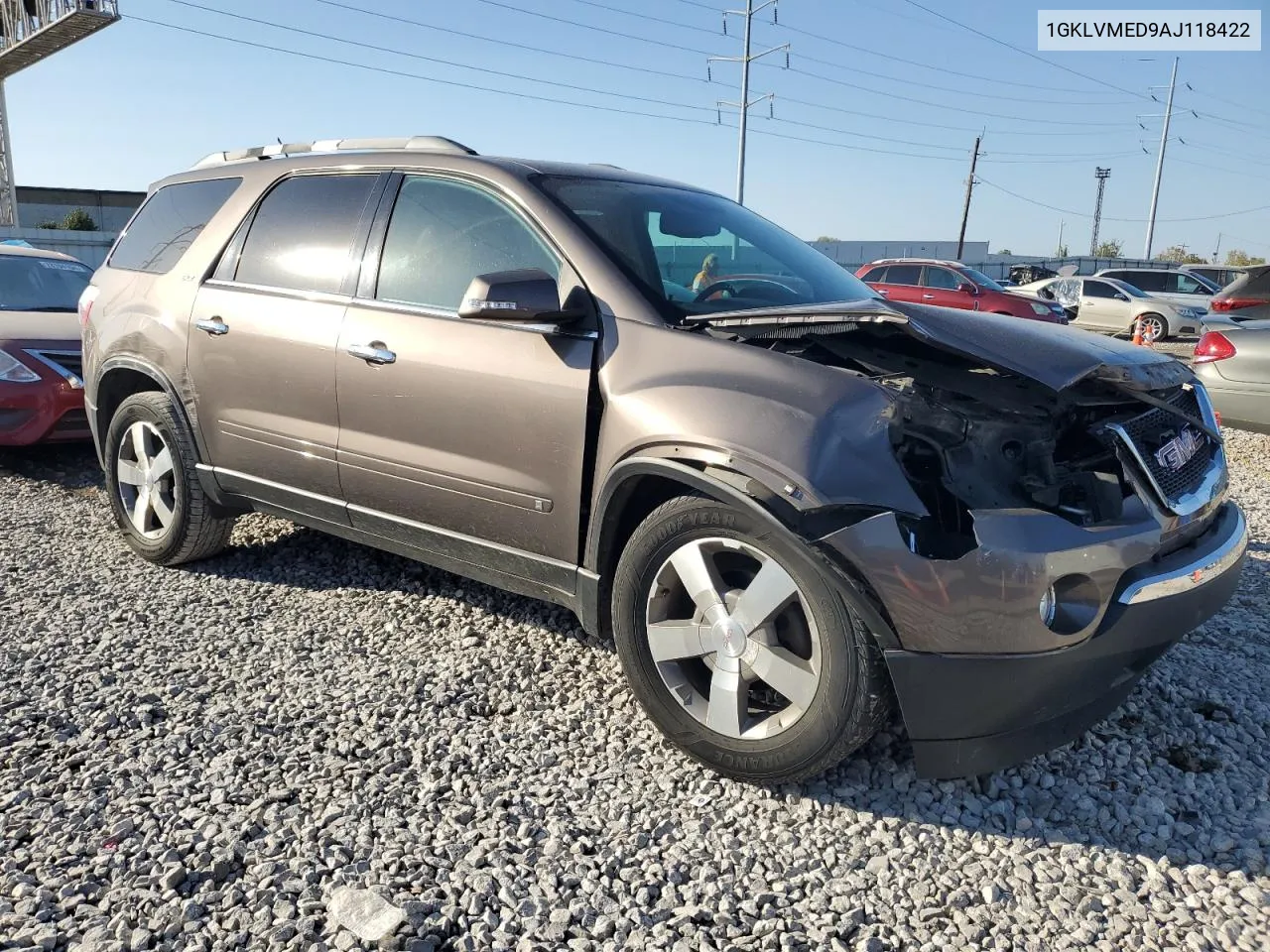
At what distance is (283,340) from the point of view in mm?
3840

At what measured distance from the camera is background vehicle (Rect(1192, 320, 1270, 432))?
22.9 feet

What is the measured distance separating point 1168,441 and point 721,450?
1.44m

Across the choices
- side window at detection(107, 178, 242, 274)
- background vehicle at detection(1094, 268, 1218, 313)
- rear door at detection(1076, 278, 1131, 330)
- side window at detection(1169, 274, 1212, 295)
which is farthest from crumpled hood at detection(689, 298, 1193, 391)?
side window at detection(1169, 274, 1212, 295)

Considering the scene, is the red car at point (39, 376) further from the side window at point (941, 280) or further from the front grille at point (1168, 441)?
the side window at point (941, 280)

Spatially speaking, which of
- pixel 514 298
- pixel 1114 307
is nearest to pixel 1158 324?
pixel 1114 307

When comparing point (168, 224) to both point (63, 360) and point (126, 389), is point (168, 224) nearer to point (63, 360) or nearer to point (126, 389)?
point (126, 389)

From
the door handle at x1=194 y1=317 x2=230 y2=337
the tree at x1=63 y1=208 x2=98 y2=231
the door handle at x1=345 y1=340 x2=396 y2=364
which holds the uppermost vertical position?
the door handle at x1=345 y1=340 x2=396 y2=364

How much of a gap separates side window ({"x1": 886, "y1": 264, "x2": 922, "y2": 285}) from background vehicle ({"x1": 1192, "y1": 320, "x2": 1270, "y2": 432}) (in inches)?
467

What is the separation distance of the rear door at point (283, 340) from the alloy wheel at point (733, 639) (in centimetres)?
162

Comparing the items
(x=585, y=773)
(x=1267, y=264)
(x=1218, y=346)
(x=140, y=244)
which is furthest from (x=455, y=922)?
(x=1267, y=264)

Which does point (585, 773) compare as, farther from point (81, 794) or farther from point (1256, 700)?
point (1256, 700)

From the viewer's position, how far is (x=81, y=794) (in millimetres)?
2697

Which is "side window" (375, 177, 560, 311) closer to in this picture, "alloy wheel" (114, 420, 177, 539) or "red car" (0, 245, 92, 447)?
"alloy wheel" (114, 420, 177, 539)

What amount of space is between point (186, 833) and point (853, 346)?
2317mm
